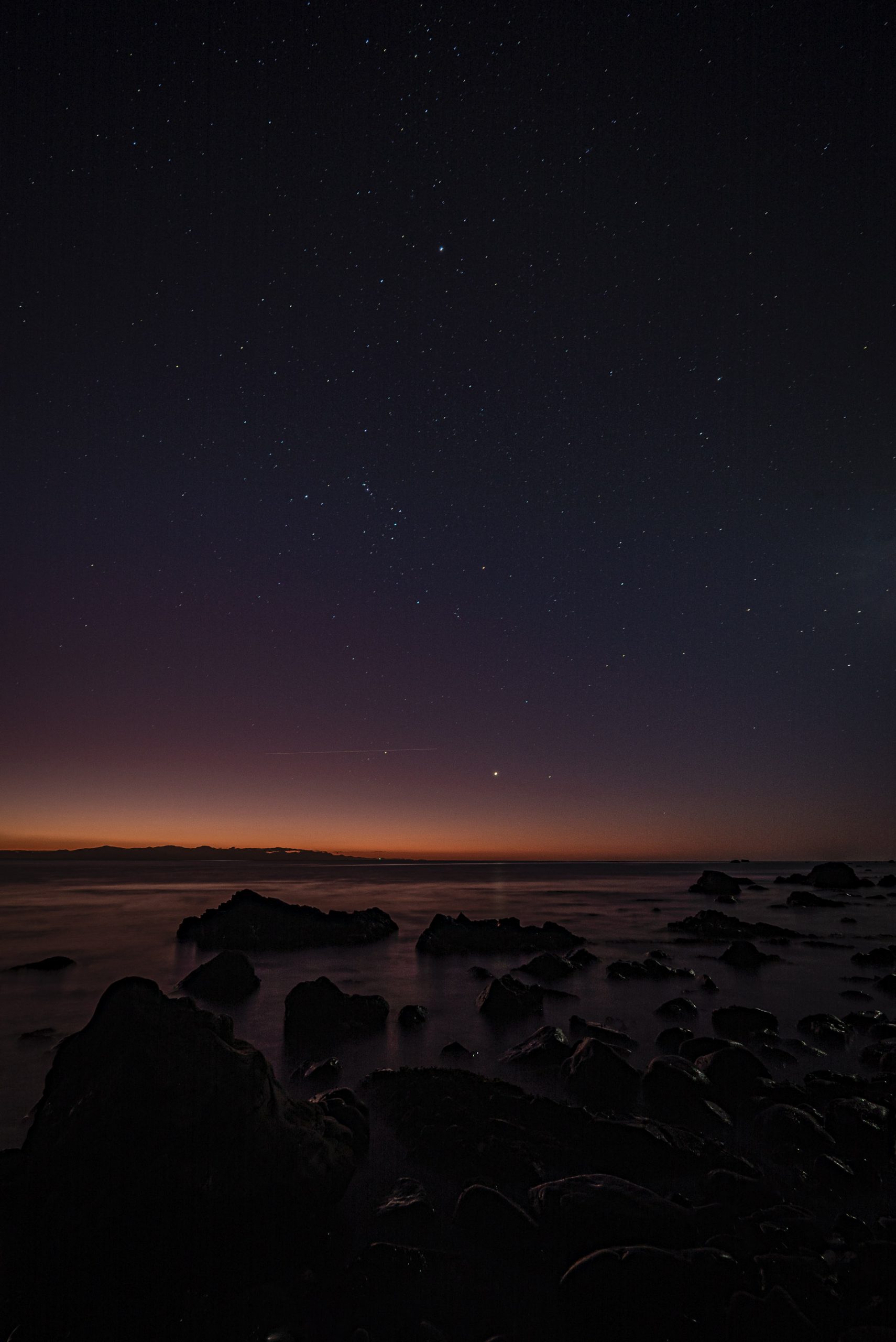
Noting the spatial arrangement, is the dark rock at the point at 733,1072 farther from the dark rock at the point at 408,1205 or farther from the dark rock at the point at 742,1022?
the dark rock at the point at 408,1205

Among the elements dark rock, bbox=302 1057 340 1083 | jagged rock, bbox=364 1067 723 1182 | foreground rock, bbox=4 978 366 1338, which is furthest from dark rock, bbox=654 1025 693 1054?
foreground rock, bbox=4 978 366 1338

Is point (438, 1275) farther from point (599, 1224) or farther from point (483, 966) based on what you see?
point (483, 966)

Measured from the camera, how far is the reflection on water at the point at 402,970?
6934 mm

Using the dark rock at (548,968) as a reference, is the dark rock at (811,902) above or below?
below

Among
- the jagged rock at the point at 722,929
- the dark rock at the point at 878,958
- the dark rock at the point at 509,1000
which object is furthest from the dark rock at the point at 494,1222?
the jagged rock at the point at 722,929

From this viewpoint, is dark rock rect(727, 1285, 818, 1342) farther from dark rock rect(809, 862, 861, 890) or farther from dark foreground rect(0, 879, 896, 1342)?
dark rock rect(809, 862, 861, 890)

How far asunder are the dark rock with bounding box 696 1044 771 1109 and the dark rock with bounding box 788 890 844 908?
862 inches

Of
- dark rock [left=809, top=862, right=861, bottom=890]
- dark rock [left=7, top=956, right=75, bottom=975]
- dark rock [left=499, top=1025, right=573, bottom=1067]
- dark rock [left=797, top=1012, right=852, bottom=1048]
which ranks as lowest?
dark rock [left=809, top=862, right=861, bottom=890]

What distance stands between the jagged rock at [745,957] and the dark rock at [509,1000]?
5.30m

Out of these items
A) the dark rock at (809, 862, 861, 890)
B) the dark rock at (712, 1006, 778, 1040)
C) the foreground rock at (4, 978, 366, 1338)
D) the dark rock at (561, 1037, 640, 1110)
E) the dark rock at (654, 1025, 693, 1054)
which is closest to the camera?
the foreground rock at (4, 978, 366, 1338)

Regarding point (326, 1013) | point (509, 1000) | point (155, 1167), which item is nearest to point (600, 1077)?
point (509, 1000)

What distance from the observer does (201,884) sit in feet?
115

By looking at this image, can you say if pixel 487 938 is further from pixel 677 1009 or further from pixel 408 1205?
pixel 408 1205

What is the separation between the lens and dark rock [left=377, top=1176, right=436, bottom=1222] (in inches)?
143
